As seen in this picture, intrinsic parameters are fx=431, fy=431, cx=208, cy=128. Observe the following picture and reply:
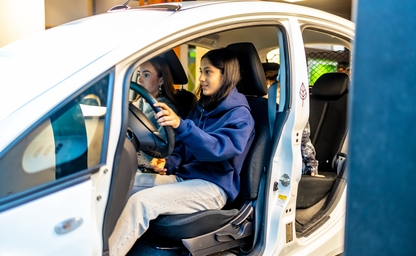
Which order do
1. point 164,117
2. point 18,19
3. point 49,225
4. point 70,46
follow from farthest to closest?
point 18,19
point 164,117
point 70,46
point 49,225

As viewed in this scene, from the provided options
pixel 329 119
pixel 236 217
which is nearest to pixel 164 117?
pixel 236 217

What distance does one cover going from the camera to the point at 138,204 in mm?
1744

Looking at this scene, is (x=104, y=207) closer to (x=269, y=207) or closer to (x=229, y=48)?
(x=269, y=207)

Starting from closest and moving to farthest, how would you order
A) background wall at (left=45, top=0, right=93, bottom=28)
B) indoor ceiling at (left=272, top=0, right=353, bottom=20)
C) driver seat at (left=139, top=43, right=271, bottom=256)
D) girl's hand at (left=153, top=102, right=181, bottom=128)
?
girl's hand at (left=153, top=102, right=181, bottom=128) → driver seat at (left=139, top=43, right=271, bottom=256) → background wall at (left=45, top=0, right=93, bottom=28) → indoor ceiling at (left=272, top=0, right=353, bottom=20)

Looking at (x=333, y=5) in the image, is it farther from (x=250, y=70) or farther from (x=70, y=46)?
(x=70, y=46)

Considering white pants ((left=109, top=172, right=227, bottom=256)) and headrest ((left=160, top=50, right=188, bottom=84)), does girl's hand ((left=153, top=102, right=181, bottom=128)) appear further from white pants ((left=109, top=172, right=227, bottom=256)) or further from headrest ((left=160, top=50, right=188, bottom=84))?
headrest ((left=160, top=50, right=188, bottom=84))

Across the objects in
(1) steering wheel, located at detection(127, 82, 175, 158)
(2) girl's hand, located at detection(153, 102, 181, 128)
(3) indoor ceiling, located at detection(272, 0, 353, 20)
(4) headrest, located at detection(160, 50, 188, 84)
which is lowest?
(1) steering wheel, located at detection(127, 82, 175, 158)

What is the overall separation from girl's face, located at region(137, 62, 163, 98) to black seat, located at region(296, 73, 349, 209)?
1.04 metres

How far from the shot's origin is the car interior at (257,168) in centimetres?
183

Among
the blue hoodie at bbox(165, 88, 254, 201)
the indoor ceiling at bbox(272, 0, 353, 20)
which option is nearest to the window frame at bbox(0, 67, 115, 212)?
the blue hoodie at bbox(165, 88, 254, 201)

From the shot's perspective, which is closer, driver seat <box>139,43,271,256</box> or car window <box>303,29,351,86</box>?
driver seat <box>139,43,271,256</box>

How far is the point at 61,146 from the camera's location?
1.30 m

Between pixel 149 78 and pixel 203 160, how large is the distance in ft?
2.38

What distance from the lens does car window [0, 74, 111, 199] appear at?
122cm
